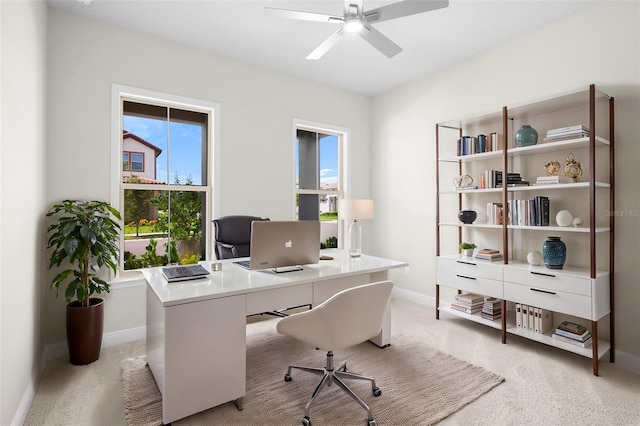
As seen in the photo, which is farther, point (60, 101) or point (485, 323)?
point (485, 323)

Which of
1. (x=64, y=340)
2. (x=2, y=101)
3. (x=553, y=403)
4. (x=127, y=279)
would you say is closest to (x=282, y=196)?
(x=127, y=279)

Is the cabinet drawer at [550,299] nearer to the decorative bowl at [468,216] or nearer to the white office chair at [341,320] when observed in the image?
the decorative bowl at [468,216]

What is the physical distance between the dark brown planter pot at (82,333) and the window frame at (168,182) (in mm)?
603

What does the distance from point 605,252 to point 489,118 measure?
1.55 meters

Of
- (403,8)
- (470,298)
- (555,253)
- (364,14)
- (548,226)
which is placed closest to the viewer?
(403,8)

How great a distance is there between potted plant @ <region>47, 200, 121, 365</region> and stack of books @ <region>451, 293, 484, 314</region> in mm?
3295

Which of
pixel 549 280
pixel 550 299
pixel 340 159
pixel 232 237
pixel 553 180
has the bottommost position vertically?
pixel 550 299

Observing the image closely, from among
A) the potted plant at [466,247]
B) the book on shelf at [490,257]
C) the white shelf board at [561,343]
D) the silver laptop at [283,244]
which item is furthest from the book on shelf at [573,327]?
the silver laptop at [283,244]

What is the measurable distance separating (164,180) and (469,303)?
11.0ft

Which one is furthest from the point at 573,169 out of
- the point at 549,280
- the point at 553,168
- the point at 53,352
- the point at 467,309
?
the point at 53,352

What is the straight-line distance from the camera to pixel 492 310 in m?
3.21

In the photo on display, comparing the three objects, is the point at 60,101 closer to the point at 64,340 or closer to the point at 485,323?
the point at 64,340

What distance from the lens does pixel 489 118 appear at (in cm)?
336

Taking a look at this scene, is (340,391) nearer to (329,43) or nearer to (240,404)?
(240,404)
